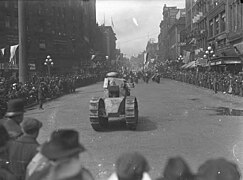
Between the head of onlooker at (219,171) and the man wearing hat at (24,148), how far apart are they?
1.89 metres

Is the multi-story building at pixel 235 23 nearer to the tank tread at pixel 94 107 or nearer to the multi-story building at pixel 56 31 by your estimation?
the multi-story building at pixel 56 31

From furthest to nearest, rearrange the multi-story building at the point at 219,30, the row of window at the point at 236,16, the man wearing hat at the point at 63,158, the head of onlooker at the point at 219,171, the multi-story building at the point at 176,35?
1. the multi-story building at the point at 176,35
2. the multi-story building at the point at 219,30
3. the row of window at the point at 236,16
4. the head of onlooker at the point at 219,171
5. the man wearing hat at the point at 63,158

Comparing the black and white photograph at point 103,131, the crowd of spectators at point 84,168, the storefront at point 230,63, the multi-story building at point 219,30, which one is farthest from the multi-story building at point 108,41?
the crowd of spectators at point 84,168

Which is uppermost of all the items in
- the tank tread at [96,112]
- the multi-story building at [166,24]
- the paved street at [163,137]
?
the multi-story building at [166,24]

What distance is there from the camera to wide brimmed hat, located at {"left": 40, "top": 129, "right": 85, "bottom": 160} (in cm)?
254

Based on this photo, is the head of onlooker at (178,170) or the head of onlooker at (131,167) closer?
the head of onlooker at (131,167)

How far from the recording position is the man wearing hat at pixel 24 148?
12.6 ft

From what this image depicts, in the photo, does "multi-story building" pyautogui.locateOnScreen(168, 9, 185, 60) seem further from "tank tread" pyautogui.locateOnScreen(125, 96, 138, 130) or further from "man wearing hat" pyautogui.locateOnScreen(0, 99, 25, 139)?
"man wearing hat" pyautogui.locateOnScreen(0, 99, 25, 139)

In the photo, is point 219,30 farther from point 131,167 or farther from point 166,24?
point 166,24

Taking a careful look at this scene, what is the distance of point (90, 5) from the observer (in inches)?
394

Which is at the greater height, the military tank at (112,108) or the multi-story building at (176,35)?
the multi-story building at (176,35)

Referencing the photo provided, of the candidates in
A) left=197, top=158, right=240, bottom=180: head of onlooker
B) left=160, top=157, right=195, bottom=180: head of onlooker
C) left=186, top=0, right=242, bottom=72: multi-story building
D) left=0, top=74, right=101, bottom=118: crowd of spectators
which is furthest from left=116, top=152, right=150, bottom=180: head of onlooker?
left=186, top=0, right=242, bottom=72: multi-story building

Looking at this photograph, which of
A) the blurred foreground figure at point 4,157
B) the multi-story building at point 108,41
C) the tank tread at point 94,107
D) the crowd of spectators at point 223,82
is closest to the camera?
the blurred foreground figure at point 4,157

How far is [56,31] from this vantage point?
653 inches
